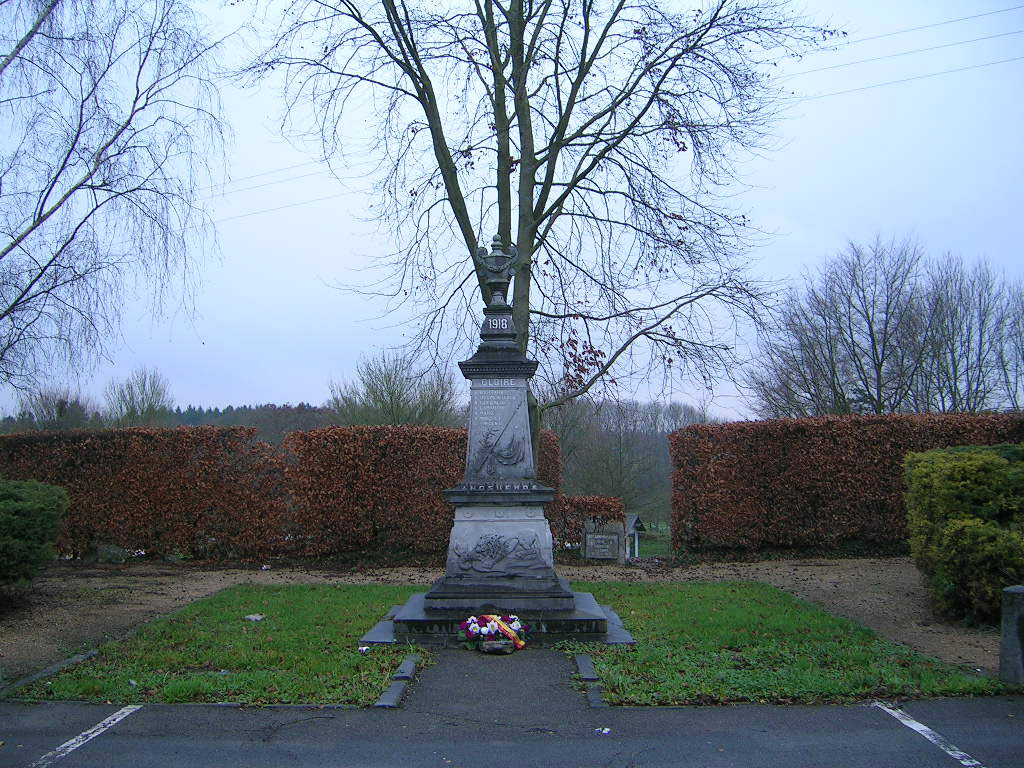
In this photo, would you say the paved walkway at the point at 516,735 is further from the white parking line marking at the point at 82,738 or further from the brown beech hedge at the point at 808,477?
the brown beech hedge at the point at 808,477

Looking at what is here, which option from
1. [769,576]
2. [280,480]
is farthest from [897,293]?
[280,480]

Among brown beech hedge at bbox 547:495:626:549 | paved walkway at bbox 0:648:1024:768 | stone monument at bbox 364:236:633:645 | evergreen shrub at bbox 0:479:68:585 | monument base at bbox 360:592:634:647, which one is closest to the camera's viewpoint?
paved walkway at bbox 0:648:1024:768

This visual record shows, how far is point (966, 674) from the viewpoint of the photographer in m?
Answer: 6.74

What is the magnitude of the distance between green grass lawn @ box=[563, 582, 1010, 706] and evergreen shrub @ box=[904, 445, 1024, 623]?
1183 millimetres

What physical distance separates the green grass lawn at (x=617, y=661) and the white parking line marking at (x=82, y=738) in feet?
0.94

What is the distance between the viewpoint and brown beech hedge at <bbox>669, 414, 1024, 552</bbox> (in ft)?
47.8

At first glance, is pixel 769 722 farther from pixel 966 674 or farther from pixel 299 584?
pixel 299 584

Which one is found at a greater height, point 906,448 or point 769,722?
point 906,448

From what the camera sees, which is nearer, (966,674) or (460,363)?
(966,674)

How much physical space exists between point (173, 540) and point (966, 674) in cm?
1268

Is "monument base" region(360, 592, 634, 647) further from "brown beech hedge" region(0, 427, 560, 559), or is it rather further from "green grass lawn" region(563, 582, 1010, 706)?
"brown beech hedge" region(0, 427, 560, 559)

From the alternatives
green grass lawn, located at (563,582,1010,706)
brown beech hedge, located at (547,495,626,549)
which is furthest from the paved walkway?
brown beech hedge, located at (547,495,626,549)

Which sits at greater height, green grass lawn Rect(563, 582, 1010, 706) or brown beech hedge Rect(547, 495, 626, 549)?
brown beech hedge Rect(547, 495, 626, 549)

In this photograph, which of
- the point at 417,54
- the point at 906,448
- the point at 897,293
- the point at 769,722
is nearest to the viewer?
the point at 769,722
